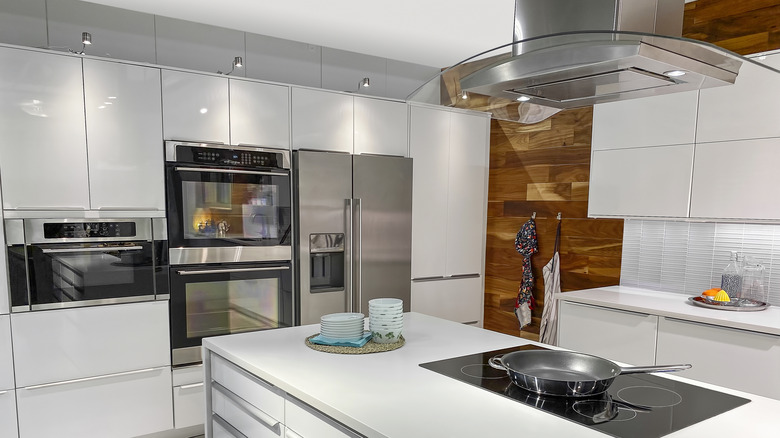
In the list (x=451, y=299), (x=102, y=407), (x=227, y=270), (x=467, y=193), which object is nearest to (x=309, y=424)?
(x=227, y=270)

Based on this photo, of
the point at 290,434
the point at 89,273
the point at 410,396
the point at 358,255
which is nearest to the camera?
the point at 410,396

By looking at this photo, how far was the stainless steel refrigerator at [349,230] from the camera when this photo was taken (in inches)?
136

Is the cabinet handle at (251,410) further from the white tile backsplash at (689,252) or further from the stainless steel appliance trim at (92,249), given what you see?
the white tile backsplash at (689,252)

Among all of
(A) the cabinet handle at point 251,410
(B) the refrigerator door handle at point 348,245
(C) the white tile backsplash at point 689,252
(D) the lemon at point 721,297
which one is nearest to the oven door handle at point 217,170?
(B) the refrigerator door handle at point 348,245

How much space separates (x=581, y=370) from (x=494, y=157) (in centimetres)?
305

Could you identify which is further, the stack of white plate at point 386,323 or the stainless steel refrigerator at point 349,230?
the stainless steel refrigerator at point 349,230

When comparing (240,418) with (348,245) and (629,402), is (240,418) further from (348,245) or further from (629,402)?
(348,245)

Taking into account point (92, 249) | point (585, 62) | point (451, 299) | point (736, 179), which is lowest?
point (451, 299)

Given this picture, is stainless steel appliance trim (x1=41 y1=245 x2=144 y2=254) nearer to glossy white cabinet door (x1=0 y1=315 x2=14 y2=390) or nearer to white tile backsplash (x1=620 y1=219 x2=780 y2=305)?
glossy white cabinet door (x1=0 y1=315 x2=14 y2=390)

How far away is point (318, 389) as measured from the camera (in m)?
1.47

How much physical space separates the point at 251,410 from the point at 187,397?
1.60 meters

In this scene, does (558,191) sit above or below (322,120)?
below

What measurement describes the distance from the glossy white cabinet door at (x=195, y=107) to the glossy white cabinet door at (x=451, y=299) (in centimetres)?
190

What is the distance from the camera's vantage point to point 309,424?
58.1 inches
